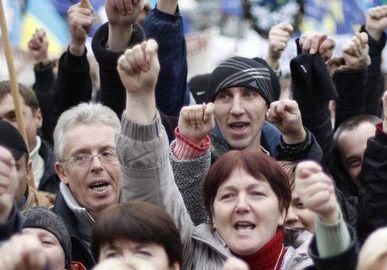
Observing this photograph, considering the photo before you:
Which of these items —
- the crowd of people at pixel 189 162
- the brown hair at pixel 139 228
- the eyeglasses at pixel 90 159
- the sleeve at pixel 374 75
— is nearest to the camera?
the crowd of people at pixel 189 162

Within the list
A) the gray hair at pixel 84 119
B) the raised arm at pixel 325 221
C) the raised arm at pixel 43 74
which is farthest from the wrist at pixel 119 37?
the raised arm at pixel 43 74

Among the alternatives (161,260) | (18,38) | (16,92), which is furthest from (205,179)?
(18,38)

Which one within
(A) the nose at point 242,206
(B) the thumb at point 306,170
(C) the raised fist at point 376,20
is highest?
(C) the raised fist at point 376,20

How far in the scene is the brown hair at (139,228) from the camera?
366cm

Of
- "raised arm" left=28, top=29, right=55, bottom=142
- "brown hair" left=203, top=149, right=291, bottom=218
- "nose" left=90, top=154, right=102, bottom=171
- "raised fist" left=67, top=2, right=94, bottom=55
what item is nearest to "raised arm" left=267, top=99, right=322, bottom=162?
"brown hair" left=203, top=149, right=291, bottom=218

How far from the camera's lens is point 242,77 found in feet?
16.4

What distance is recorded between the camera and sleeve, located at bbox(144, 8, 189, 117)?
4.84 meters

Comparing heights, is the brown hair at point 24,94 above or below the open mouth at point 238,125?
above

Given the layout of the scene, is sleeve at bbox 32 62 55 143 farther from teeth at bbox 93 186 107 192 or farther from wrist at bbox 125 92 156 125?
wrist at bbox 125 92 156 125

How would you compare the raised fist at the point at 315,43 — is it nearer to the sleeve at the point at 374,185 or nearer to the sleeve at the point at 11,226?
the sleeve at the point at 374,185

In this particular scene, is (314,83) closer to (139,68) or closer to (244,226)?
(244,226)

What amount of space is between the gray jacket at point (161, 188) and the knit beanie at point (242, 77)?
1056 mm

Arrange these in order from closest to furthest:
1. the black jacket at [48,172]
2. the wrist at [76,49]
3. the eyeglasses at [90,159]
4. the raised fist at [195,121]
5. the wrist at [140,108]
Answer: the wrist at [140,108] < the raised fist at [195,121] < the eyeglasses at [90,159] < the wrist at [76,49] < the black jacket at [48,172]

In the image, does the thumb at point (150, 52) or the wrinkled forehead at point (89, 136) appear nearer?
the thumb at point (150, 52)
